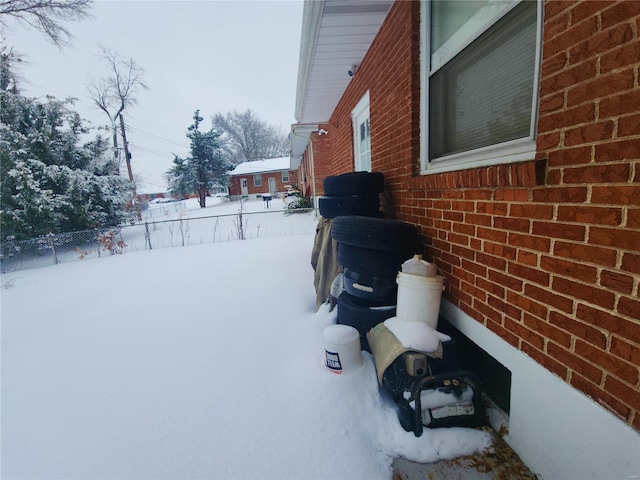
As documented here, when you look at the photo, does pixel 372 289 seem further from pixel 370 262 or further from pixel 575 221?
pixel 575 221

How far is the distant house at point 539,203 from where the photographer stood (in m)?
1.01

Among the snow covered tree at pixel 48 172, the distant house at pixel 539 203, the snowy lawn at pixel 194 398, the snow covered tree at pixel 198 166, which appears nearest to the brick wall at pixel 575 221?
the distant house at pixel 539 203

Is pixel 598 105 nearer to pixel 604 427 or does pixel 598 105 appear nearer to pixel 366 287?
pixel 604 427

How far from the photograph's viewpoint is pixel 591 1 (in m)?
1.08

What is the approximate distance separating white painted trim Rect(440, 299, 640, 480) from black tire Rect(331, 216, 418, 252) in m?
0.84

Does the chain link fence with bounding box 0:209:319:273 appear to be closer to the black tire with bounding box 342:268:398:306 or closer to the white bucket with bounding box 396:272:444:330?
the black tire with bounding box 342:268:398:306

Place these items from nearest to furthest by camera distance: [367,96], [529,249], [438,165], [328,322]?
1. [529,249]
2. [438,165]
3. [328,322]
4. [367,96]

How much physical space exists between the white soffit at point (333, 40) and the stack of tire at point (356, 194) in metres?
1.63

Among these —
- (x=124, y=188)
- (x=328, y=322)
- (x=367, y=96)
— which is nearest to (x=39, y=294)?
(x=328, y=322)

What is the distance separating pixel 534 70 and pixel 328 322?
249cm

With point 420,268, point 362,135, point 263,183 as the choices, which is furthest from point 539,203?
point 263,183

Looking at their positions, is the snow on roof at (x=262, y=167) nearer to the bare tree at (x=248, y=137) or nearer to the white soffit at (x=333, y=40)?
the bare tree at (x=248, y=137)

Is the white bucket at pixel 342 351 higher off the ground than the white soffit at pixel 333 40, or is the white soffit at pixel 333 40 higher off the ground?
the white soffit at pixel 333 40

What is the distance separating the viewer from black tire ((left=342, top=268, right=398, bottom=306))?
2.37m
